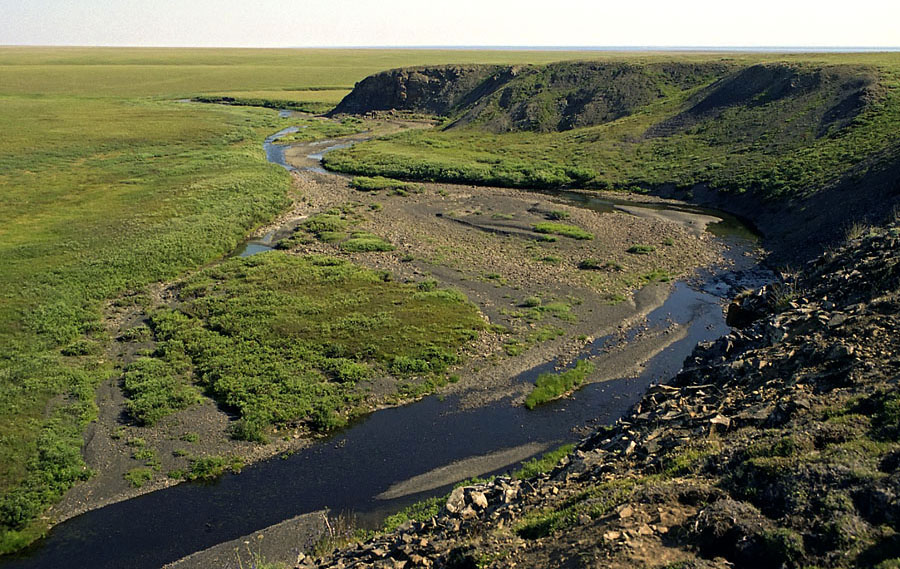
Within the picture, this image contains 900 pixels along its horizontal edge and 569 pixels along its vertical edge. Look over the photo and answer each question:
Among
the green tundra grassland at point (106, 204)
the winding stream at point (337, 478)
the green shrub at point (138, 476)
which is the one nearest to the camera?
the winding stream at point (337, 478)

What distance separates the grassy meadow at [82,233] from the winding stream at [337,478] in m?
2.86

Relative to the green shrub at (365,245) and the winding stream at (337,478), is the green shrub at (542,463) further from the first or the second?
the green shrub at (365,245)

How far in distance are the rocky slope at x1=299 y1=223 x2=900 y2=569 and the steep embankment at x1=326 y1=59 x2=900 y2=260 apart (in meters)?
30.9

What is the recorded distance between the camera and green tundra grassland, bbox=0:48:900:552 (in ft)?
93.4

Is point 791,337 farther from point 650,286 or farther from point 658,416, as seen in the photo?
point 650,286

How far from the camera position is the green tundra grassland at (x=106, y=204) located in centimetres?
2845

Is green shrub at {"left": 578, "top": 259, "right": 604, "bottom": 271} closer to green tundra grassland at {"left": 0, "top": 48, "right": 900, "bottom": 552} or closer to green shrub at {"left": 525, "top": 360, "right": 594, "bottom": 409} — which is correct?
green tundra grassland at {"left": 0, "top": 48, "right": 900, "bottom": 552}

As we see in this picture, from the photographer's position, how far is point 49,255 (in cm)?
4981

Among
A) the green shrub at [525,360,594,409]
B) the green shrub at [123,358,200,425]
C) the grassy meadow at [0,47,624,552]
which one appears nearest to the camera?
the grassy meadow at [0,47,624,552]

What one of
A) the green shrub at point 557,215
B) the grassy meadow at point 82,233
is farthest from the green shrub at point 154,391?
the green shrub at point 557,215

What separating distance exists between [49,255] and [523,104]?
83.5m

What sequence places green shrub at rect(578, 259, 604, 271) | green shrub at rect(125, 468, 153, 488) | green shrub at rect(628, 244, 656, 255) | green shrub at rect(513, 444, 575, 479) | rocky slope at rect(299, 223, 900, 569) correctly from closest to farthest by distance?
rocky slope at rect(299, 223, 900, 569)
green shrub at rect(513, 444, 575, 479)
green shrub at rect(125, 468, 153, 488)
green shrub at rect(578, 259, 604, 271)
green shrub at rect(628, 244, 656, 255)

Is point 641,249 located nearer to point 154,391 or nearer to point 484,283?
point 484,283

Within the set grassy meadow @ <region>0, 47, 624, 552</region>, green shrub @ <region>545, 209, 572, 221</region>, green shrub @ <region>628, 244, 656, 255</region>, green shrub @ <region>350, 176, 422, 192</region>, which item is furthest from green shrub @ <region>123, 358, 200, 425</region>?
green shrub @ <region>350, 176, 422, 192</region>
